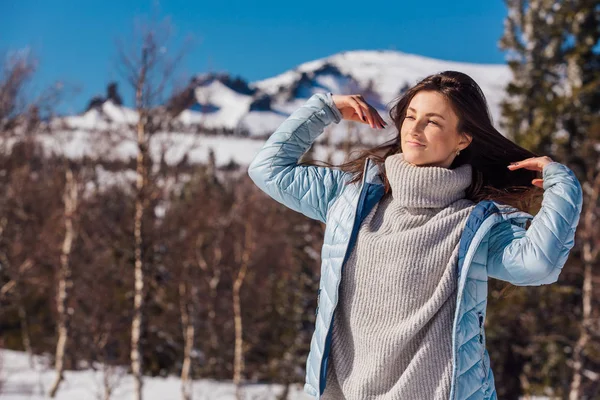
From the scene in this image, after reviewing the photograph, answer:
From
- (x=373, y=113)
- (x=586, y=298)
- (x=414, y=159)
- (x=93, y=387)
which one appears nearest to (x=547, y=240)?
(x=414, y=159)

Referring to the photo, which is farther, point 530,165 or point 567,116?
point 567,116

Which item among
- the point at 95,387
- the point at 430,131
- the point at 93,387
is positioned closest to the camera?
the point at 430,131

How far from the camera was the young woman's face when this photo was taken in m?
1.78

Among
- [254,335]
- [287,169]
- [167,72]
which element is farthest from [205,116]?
[254,335]

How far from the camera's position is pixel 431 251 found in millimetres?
1679

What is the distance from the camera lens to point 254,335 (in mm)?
22906

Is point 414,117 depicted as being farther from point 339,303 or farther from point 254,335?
point 254,335

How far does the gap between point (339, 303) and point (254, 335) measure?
71.2ft

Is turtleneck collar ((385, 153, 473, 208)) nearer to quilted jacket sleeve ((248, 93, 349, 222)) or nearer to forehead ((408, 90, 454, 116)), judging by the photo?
forehead ((408, 90, 454, 116))

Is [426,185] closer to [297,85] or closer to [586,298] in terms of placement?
[586,298]

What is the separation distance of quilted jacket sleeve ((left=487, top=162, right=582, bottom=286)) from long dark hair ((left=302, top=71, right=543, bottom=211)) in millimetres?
230

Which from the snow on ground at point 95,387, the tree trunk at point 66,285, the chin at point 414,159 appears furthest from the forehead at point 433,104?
the tree trunk at point 66,285

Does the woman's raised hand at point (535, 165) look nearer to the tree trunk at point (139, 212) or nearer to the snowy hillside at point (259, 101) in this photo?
the snowy hillside at point (259, 101)

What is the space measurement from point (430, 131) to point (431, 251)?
0.35 m
